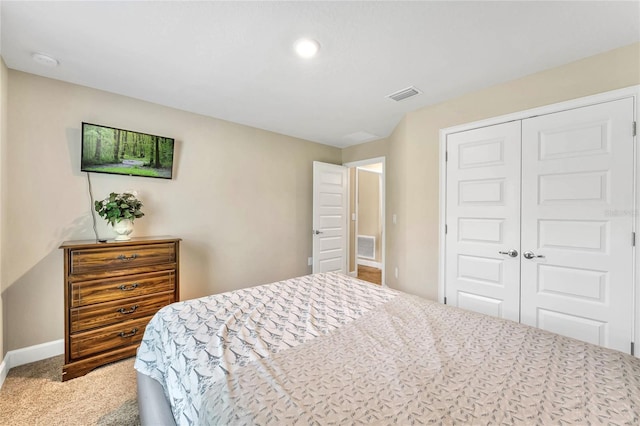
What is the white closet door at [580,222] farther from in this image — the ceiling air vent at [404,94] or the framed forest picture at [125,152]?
the framed forest picture at [125,152]

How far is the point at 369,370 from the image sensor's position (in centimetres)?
95

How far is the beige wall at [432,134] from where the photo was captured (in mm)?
1923

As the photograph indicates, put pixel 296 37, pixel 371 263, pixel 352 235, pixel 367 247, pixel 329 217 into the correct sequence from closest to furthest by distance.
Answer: pixel 296 37
pixel 329 217
pixel 352 235
pixel 371 263
pixel 367 247

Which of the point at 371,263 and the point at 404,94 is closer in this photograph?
the point at 404,94

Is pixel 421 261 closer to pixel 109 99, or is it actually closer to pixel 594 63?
pixel 594 63

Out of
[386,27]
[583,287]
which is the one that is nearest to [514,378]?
[583,287]

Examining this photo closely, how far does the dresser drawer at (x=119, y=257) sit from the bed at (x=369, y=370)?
90cm

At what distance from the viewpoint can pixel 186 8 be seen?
1.48 meters

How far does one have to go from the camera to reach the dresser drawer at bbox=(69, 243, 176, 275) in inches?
77.0

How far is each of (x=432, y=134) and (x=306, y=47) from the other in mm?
1706

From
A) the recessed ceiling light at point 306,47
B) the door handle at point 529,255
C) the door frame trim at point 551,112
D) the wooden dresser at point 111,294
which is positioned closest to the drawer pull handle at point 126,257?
the wooden dresser at point 111,294

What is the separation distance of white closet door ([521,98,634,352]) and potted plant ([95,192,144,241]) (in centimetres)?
356

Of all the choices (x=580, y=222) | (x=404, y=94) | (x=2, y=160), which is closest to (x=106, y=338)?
(x=2, y=160)

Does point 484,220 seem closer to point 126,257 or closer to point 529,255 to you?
point 529,255
